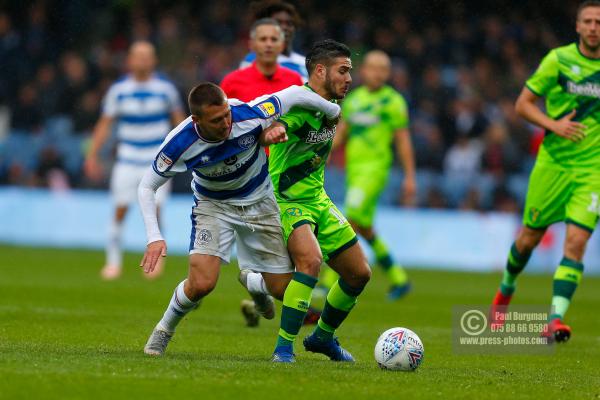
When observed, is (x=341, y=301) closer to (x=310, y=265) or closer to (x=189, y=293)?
(x=310, y=265)

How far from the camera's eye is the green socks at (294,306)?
7105 mm

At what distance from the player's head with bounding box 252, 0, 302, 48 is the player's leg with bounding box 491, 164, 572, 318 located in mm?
2565

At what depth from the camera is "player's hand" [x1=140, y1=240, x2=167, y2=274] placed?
22.0ft

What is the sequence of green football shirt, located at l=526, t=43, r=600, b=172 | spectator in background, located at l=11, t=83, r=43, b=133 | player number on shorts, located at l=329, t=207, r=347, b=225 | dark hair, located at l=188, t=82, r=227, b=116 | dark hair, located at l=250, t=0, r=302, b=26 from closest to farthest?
dark hair, located at l=188, t=82, r=227, b=116 → player number on shorts, located at l=329, t=207, r=347, b=225 → green football shirt, located at l=526, t=43, r=600, b=172 → dark hair, located at l=250, t=0, r=302, b=26 → spectator in background, located at l=11, t=83, r=43, b=133

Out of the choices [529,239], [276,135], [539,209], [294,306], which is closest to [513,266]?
[529,239]

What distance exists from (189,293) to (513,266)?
3.77 meters

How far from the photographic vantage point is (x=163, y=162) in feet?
23.2

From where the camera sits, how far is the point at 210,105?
22.5 feet

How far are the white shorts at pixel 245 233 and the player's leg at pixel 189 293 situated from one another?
0.26 feet

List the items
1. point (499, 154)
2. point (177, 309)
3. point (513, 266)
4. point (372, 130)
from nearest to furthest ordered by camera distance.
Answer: point (177, 309)
point (513, 266)
point (372, 130)
point (499, 154)

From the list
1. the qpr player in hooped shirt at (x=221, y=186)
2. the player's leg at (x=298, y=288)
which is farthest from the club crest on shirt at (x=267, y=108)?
the player's leg at (x=298, y=288)

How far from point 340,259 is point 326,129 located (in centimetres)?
89

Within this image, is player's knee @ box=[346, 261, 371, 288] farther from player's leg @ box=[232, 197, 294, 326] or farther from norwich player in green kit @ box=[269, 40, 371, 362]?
player's leg @ box=[232, 197, 294, 326]

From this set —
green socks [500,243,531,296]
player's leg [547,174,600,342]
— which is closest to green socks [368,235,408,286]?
green socks [500,243,531,296]
